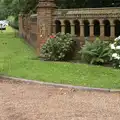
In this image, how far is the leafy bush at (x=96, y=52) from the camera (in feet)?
34.7

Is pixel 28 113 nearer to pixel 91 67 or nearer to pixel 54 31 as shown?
pixel 91 67

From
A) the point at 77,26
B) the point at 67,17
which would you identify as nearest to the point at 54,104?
the point at 67,17

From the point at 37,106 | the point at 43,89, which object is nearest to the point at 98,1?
the point at 43,89

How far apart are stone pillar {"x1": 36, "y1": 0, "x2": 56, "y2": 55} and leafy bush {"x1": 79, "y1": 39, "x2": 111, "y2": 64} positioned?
2342 millimetres

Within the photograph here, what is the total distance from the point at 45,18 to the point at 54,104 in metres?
6.62

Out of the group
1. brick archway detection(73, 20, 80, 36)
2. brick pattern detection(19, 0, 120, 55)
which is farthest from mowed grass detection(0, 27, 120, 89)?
brick archway detection(73, 20, 80, 36)

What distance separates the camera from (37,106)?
659 cm

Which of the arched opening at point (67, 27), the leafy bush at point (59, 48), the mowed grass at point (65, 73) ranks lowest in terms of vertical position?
the mowed grass at point (65, 73)

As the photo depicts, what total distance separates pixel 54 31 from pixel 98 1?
19.0ft

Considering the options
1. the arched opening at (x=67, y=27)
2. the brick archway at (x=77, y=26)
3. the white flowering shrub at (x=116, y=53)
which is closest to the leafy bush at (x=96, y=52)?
the white flowering shrub at (x=116, y=53)

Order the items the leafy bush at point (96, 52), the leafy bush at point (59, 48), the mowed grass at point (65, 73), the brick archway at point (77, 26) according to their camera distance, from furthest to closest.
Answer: the brick archway at point (77, 26) → the leafy bush at point (59, 48) → the leafy bush at point (96, 52) → the mowed grass at point (65, 73)

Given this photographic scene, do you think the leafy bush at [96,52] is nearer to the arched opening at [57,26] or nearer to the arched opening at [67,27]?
the arched opening at [67,27]

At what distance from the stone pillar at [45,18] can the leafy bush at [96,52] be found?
7.68 ft

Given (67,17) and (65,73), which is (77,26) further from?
(65,73)
